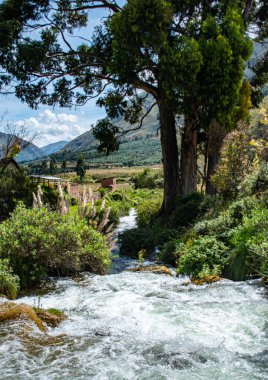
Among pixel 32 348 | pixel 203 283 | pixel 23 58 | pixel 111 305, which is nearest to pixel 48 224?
pixel 111 305

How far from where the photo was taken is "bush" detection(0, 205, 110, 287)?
849cm

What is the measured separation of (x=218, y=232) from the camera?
10.9m

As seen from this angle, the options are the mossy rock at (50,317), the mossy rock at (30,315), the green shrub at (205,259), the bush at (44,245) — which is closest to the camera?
the mossy rock at (30,315)

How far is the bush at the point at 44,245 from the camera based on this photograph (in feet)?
27.9

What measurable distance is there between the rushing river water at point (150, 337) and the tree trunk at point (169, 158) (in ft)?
36.0

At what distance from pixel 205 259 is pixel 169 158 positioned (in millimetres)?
9917

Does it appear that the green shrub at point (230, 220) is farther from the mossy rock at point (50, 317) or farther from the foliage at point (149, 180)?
the foliage at point (149, 180)

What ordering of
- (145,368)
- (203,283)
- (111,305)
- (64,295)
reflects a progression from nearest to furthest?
(145,368)
(111,305)
(64,295)
(203,283)

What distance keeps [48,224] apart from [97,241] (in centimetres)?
134

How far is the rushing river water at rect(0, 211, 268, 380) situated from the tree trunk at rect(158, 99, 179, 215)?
1098 centimetres

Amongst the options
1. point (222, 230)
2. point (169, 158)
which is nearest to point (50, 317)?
point (222, 230)

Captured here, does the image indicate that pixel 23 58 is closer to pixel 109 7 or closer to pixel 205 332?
pixel 109 7

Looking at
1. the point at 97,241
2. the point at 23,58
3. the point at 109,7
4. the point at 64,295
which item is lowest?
the point at 64,295

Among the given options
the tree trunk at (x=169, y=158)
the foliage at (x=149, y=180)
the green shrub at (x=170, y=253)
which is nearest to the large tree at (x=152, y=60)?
the tree trunk at (x=169, y=158)
